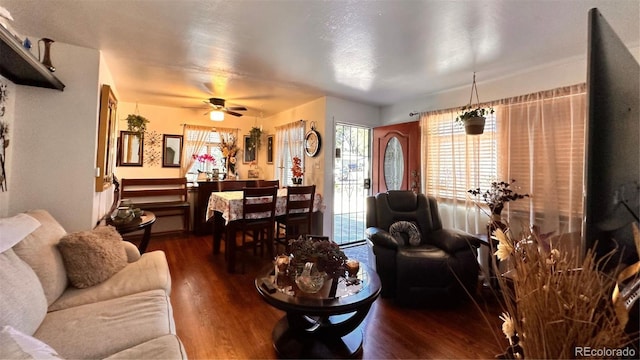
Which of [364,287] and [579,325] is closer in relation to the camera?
[579,325]

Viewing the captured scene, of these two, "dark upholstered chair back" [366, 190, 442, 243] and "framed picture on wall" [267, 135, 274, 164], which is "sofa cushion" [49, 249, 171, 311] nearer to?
"dark upholstered chair back" [366, 190, 442, 243]

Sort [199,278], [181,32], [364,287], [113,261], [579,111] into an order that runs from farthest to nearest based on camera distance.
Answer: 1. [199,278]
2. [579,111]
3. [181,32]
4. [113,261]
5. [364,287]

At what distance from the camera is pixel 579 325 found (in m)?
0.50

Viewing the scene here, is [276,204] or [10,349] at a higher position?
[276,204]

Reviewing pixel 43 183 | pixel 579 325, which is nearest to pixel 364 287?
pixel 579 325

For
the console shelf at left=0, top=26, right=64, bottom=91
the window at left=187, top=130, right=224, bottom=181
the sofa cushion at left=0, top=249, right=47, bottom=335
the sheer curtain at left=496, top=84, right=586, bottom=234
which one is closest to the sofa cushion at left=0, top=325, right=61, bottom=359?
the sofa cushion at left=0, top=249, right=47, bottom=335

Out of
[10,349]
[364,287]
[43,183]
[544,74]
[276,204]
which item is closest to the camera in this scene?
[10,349]

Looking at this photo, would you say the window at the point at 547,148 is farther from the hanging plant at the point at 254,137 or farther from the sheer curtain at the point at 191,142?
the sheer curtain at the point at 191,142

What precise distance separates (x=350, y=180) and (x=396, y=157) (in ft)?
2.79

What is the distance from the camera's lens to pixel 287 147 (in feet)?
16.4

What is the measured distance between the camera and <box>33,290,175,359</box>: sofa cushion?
1211mm

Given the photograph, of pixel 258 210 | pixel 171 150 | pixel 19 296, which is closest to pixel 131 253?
pixel 19 296

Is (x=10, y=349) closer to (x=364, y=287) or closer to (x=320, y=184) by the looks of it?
(x=364, y=287)

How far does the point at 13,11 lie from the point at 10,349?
233 centimetres
